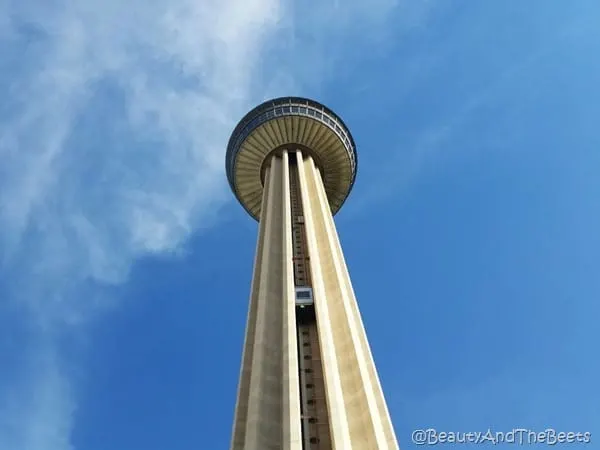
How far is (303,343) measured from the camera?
23500mm

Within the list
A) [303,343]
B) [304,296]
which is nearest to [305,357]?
[303,343]

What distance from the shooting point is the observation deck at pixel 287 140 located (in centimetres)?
4038

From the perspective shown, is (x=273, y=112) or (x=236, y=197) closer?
(x=273, y=112)

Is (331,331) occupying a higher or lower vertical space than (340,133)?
lower

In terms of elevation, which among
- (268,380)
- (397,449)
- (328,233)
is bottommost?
(397,449)

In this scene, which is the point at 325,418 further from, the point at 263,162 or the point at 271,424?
the point at 263,162

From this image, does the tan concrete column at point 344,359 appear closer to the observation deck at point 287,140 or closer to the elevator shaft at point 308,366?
the elevator shaft at point 308,366

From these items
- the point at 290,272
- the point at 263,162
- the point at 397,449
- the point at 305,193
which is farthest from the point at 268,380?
the point at 263,162

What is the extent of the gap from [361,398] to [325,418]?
1449 mm

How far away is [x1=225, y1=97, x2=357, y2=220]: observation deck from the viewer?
4038cm

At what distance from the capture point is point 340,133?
41.8 meters

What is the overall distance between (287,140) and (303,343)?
2051 cm

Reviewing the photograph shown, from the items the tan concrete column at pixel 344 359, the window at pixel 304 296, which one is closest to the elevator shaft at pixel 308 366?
the window at pixel 304 296

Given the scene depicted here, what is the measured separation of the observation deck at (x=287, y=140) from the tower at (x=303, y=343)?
201 cm
